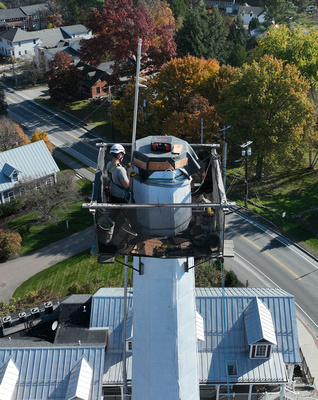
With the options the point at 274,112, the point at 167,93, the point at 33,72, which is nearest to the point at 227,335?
the point at 274,112

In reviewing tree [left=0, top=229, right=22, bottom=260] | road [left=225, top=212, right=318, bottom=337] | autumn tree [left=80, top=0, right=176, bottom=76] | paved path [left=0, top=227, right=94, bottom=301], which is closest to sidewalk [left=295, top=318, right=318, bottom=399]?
road [left=225, top=212, right=318, bottom=337]

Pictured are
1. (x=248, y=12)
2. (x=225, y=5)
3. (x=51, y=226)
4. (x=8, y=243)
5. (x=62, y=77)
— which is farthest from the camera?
(x=225, y=5)

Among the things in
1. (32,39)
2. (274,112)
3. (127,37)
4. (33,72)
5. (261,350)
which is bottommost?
(261,350)

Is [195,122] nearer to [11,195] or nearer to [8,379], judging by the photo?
[11,195]

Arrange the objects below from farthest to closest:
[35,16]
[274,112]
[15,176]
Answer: [35,16] → [15,176] → [274,112]

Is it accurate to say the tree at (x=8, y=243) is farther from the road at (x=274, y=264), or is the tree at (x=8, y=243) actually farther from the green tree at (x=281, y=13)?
the green tree at (x=281, y=13)
